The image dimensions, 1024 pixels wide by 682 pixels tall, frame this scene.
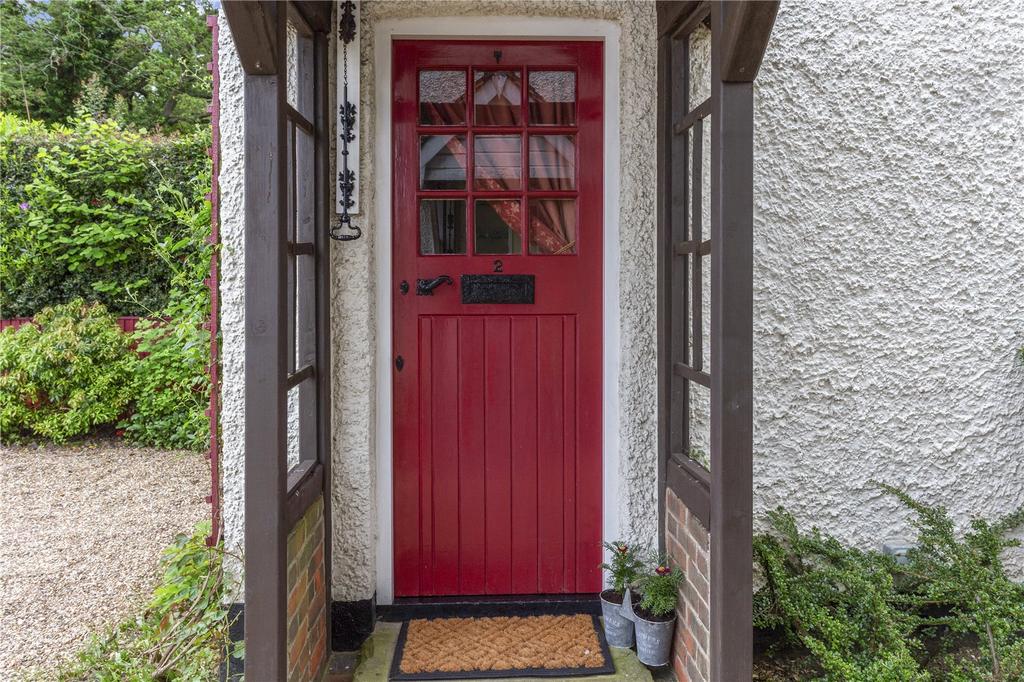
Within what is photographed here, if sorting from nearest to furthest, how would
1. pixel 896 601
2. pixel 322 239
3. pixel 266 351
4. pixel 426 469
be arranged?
pixel 266 351 → pixel 896 601 → pixel 322 239 → pixel 426 469

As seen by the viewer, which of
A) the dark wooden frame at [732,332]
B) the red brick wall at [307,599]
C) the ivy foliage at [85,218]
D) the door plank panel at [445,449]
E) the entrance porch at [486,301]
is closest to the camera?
the dark wooden frame at [732,332]

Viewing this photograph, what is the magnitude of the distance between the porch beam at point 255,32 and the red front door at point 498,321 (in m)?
0.99

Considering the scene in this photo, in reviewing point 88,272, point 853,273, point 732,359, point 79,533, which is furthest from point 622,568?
point 88,272

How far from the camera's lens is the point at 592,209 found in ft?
9.61

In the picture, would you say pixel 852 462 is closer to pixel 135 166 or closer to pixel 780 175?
pixel 780 175

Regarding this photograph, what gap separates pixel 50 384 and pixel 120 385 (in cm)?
54

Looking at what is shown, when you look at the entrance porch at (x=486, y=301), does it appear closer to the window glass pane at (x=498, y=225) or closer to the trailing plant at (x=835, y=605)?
the window glass pane at (x=498, y=225)

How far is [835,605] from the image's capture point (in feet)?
8.68

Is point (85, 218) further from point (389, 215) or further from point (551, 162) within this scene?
point (551, 162)

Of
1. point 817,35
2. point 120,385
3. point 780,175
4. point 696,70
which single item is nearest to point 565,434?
point 780,175

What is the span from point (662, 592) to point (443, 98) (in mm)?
2270

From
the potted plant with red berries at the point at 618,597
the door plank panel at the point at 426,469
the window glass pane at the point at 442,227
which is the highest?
the window glass pane at the point at 442,227

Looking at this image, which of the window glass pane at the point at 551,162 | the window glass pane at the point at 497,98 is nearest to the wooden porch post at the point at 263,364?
the window glass pane at the point at 497,98

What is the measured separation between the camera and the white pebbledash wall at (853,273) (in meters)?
2.72
